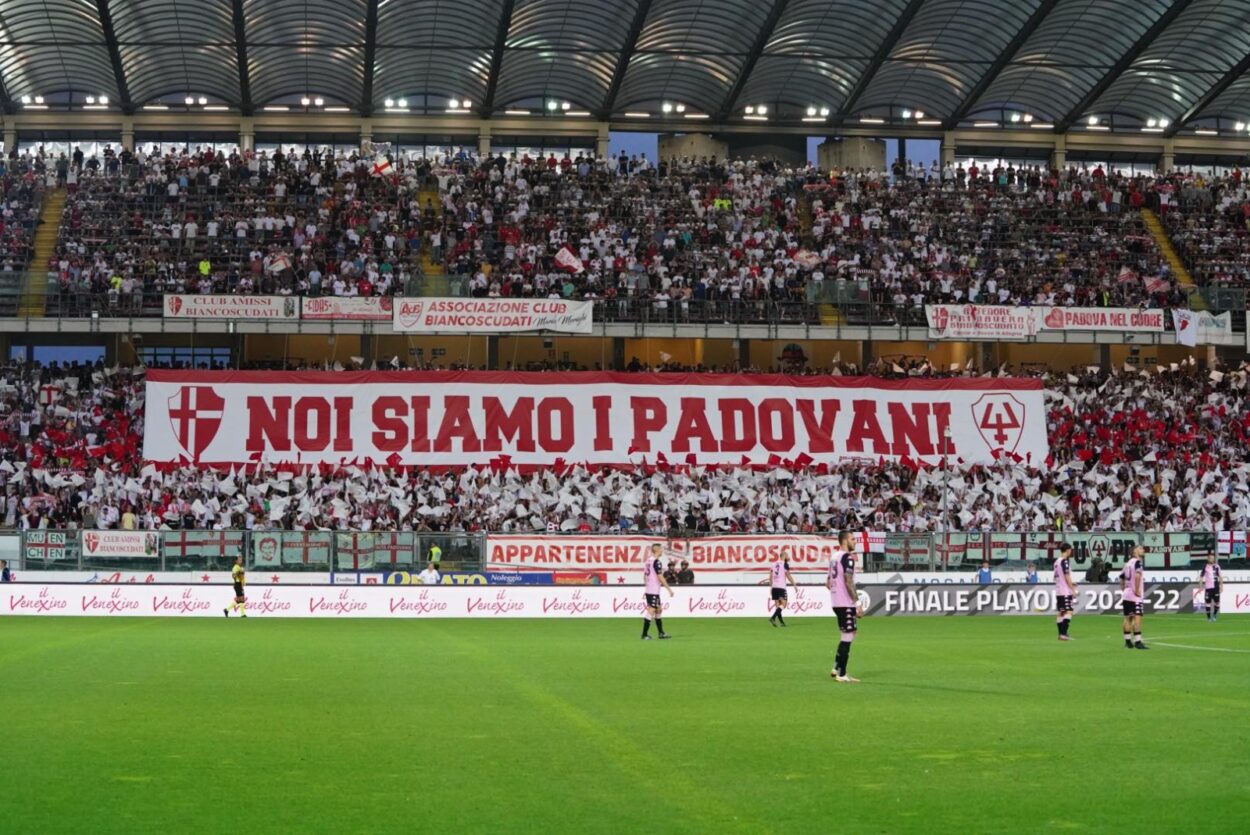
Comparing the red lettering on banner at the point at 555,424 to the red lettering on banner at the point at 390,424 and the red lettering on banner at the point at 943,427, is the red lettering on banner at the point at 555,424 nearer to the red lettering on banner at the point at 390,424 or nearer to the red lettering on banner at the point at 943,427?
the red lettering on banner at the point at 390,424

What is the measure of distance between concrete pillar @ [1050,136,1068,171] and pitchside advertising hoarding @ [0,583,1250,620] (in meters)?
43.1

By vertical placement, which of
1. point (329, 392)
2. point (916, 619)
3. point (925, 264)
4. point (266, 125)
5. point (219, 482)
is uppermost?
point (266, 125)

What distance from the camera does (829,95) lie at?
7562 cm

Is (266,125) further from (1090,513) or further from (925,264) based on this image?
(1090,513)

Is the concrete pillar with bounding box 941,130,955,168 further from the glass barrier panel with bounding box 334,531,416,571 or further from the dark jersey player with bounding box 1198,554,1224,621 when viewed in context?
the glass barrier panel with bounding box 334,531,416,571

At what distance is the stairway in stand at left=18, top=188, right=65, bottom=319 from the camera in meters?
56.8

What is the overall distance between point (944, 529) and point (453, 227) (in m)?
25.4

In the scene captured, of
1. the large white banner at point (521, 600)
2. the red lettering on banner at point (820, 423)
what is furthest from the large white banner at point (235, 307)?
the red lettering on banner at point (820, 423)

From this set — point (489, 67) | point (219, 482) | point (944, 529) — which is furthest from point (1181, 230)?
point (219, 482)

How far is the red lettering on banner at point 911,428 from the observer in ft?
186

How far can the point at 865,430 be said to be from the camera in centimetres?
5700

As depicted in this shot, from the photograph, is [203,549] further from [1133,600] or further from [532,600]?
[1133,600]

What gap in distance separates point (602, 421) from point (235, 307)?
14.8m

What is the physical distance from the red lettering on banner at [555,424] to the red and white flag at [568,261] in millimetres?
6721
